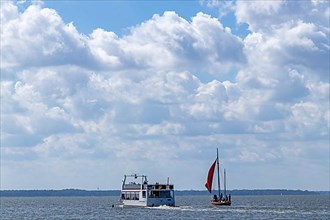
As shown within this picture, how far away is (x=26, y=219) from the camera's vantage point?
4510 inches

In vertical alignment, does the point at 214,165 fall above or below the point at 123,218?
above

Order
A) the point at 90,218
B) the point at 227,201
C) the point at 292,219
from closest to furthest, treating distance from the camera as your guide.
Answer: the point at 292,219
the point at 90,218
the point at 227,201

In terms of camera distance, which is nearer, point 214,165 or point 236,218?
point 236,218

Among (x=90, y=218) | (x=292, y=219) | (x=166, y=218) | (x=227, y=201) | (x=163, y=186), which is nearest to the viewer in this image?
(x=292, y=219)

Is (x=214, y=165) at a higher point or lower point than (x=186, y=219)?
higher

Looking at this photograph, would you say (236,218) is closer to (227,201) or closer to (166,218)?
(166,218)

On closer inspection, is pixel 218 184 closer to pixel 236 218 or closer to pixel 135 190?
pixel 135 190

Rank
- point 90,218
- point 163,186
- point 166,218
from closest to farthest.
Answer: point 166,218, point 90,218, point 163,186

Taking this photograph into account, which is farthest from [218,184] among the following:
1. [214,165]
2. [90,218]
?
Result: [90,218]

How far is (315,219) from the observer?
9844 centimetres

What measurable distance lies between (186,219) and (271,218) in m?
11.7

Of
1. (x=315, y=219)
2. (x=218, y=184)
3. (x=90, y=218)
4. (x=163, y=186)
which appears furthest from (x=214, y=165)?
(x=315, y=219)

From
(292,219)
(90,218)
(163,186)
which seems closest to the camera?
(292,219)

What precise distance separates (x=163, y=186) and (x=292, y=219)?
36888 mm
